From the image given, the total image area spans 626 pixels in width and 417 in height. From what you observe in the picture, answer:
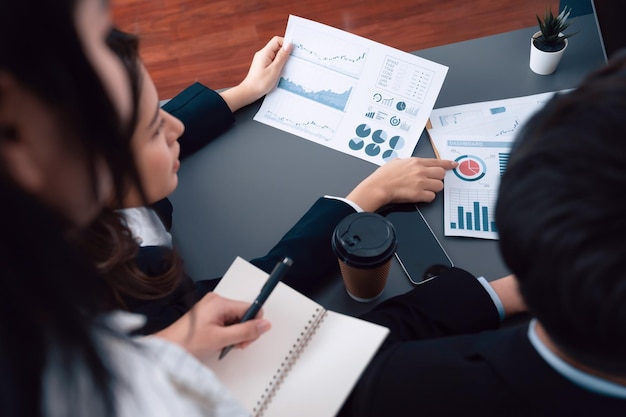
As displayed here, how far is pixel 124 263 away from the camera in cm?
78

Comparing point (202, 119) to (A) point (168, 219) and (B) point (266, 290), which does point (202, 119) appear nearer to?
(A) point (168, 219)

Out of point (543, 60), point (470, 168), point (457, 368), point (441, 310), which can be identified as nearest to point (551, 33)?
Result: point (543, 60)

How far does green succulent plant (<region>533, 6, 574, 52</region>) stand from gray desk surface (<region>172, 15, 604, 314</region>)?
0.05 m

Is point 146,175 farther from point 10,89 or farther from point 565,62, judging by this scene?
point 565,62

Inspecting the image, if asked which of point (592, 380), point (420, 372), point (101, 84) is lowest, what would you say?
point (420, 372)

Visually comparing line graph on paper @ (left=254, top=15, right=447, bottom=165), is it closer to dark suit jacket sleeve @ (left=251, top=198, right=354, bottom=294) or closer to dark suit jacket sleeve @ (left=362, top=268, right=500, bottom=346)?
dark suit jacket sleeve @ (left=251, top=198, right=354, bottom=294)

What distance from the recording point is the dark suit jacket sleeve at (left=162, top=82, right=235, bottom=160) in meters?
1.01

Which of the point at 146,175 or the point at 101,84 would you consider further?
the point at 146,175

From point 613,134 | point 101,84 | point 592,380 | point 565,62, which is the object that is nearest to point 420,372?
point 592,380

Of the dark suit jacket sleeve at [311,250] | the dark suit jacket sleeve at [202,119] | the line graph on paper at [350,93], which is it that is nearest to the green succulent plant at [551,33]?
the line graph on paper at [350,93]

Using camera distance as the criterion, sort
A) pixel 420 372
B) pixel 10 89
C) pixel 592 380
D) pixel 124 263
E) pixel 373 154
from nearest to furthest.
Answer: pixel 10 89 < pixel 592 380 < pixel 420 372 < pixel 124 263 < pixel 373 154

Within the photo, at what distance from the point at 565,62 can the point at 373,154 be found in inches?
15.5

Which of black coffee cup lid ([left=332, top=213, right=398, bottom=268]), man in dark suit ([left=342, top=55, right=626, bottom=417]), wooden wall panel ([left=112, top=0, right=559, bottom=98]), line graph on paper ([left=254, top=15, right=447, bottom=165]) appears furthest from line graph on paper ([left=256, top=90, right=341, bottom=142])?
wooden wall panel ([left=112, top=0, right=559, bottom=98])

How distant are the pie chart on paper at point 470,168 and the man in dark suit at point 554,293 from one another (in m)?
0.30
